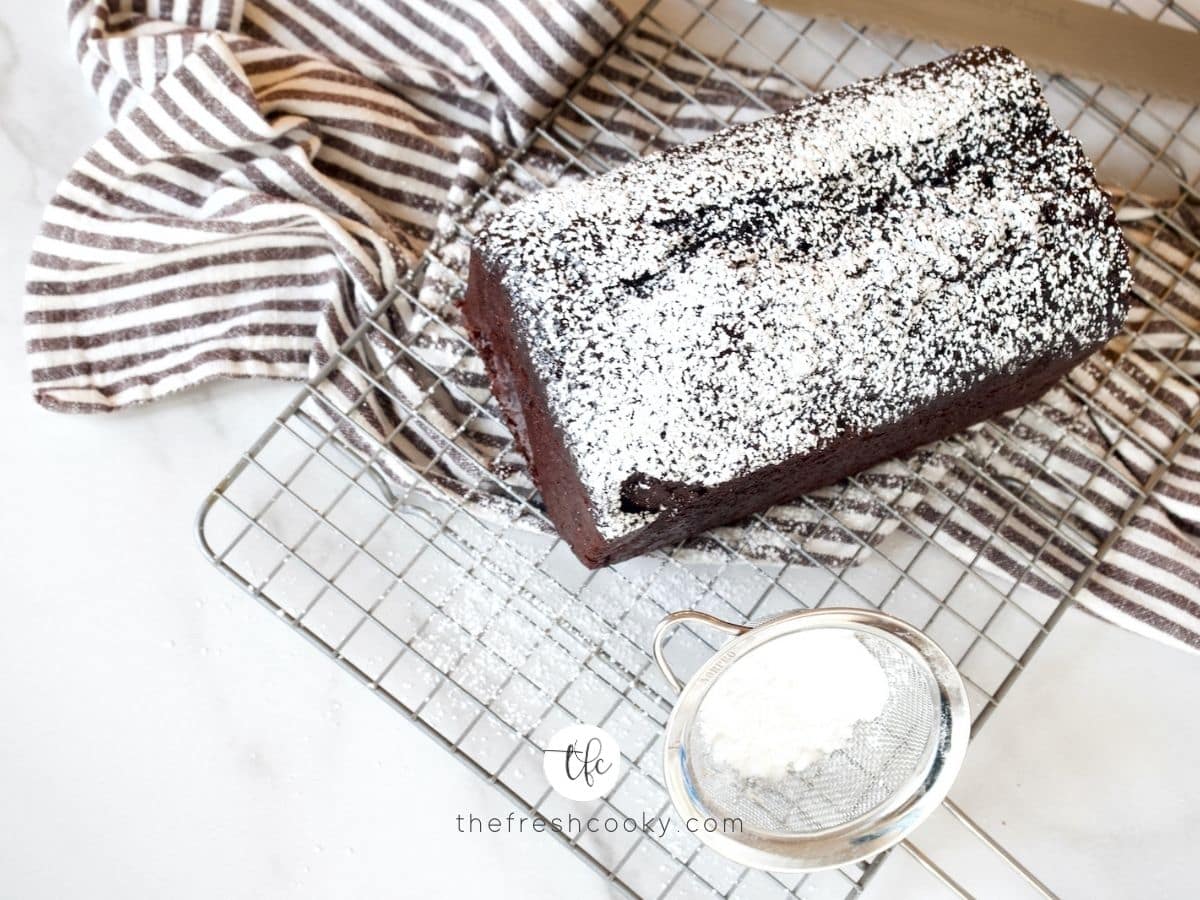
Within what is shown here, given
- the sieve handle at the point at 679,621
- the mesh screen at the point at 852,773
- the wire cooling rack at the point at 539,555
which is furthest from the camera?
the wire cooling rack at the point at 539,555

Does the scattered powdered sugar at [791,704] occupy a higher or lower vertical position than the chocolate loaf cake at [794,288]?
lower

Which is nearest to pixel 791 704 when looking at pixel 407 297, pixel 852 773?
pixel 852 773

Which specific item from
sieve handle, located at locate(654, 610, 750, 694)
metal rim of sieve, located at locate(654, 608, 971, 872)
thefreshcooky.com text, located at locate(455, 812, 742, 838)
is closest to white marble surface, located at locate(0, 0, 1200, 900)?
thefreshcooky.com text, located at locate(455, 812, 742, 838)

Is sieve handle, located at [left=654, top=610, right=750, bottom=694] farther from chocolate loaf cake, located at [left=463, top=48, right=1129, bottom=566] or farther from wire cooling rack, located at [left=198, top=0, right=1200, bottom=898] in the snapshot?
wire cooling rack, located at [left=198, top=0, right=1200, bottom=898]

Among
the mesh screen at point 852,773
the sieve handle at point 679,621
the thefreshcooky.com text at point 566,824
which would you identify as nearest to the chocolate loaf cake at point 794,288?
the sieve handle at point 679,621

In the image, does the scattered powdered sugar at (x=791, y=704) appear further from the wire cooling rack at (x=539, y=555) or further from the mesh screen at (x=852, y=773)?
the wire cooling rack at (x=539, y=555)
